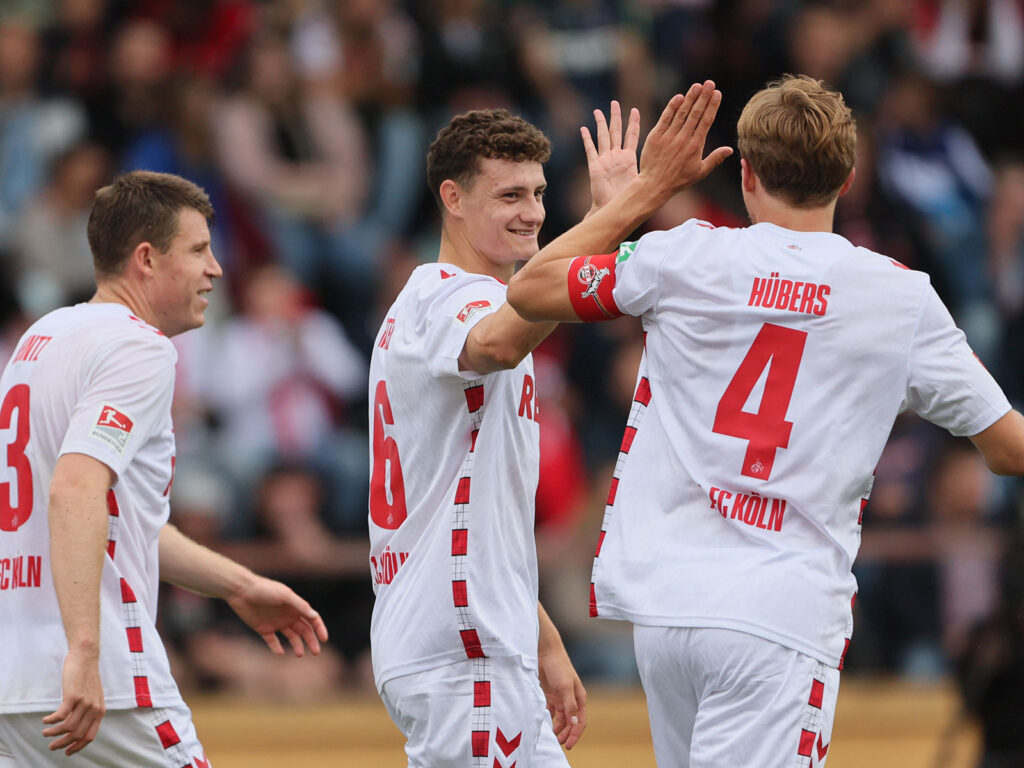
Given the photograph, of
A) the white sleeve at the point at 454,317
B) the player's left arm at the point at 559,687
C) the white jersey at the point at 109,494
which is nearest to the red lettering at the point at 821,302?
the white sleeve at the point at 454,317

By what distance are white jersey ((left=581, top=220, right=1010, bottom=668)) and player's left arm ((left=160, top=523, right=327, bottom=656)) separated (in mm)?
1821

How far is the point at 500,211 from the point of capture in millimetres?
5676

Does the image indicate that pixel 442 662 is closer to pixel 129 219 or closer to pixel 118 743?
pixel 118 743

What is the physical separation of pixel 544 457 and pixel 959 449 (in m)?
2.79

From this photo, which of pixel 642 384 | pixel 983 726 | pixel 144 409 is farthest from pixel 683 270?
pixel 983 726

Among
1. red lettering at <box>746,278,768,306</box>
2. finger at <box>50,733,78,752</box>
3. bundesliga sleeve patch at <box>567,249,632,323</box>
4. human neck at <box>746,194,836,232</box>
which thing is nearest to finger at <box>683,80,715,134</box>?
human neck at <box>746,194,836,232</box>

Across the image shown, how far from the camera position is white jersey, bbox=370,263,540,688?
526cm

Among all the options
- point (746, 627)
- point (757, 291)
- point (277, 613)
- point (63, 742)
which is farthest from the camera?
point (277, 613)

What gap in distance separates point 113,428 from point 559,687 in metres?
1.87

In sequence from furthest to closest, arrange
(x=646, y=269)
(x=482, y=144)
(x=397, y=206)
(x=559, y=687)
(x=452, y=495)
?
1. (x=397, y=206)
2. (x=559, y=687)
3. (x=482, y=144)
4. (x=452, y=495)
5. (x=646, y=269)

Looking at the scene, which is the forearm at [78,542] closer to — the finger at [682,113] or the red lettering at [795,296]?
the finger at [682,113]

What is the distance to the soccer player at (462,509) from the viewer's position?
205 inches

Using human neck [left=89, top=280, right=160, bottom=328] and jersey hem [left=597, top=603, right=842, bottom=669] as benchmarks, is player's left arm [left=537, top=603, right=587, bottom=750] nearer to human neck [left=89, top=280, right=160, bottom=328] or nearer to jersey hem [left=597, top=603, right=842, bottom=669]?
jersey hem [left=597, top=603, right=842, bottom=669]

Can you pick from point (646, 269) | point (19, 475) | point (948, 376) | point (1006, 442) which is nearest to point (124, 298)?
point (19, 475)
